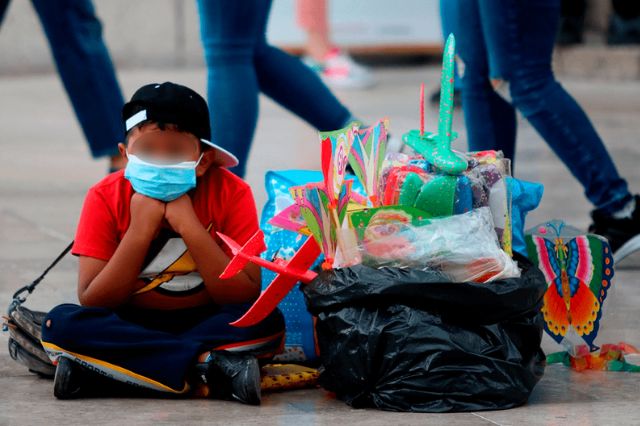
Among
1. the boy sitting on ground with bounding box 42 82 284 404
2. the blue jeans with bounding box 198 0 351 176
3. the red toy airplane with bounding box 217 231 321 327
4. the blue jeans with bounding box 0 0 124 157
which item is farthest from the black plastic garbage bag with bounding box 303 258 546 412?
the blue jeans with bounding box 0 0 124 157

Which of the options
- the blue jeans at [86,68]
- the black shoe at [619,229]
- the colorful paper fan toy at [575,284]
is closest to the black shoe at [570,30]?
the blue jeans at [86,68]

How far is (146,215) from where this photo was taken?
280 centimetres

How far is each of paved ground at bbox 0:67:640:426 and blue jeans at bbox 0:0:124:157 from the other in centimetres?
37

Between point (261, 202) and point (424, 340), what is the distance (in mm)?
2354

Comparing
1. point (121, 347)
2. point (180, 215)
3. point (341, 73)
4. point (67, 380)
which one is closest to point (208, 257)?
point (180, 215)

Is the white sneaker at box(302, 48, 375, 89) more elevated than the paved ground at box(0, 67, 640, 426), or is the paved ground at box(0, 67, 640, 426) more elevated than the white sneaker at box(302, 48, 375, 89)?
the paved ground at box(0, 67, 640, 426)

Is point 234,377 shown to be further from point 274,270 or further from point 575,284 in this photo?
point 575,284

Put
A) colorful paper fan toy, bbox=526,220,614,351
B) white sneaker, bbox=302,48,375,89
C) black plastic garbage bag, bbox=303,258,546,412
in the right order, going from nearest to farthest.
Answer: black plastic garbage bag, bbox=303,258,546,412
colorful paper fan toy, bbox=526,220,614,351
white sneaker, bbox=302,48,375,89

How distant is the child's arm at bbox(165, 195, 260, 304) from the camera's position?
2.79m

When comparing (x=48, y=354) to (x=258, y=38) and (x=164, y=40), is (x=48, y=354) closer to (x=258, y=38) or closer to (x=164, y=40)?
(x=258, y=38)

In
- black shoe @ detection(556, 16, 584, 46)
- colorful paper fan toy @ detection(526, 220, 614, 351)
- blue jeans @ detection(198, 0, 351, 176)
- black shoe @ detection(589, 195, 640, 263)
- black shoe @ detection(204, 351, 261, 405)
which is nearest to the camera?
black shoe @ detection(204, 351, 261, 405)

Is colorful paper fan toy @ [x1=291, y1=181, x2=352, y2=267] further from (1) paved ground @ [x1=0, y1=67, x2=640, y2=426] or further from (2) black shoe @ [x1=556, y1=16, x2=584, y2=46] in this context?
(2) black shoe @ [x1=556, y1=16, x2=584, y2=46]

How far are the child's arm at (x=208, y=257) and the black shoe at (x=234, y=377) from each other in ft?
0.53

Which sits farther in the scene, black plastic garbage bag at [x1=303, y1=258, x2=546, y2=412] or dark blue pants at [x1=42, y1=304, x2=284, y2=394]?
dark blue pants at [x1=42, y1=304, x2=284, y2=394]
